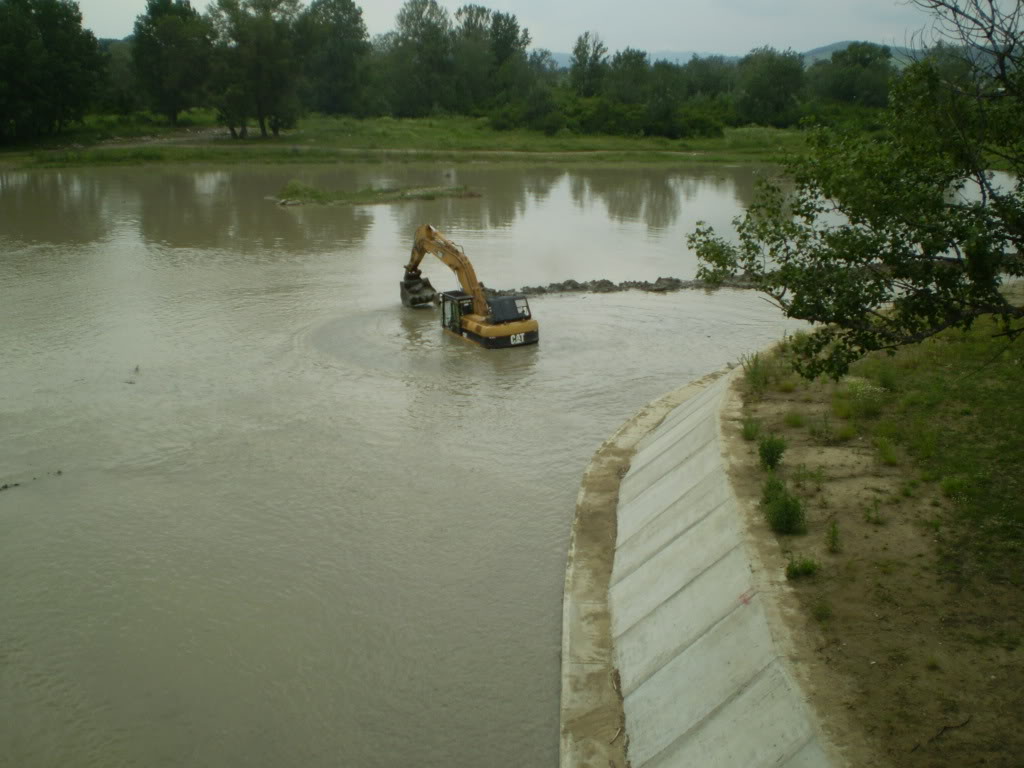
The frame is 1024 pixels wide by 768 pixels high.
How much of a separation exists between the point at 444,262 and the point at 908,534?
16586 millimetres

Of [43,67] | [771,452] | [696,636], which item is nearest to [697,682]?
[696,636]

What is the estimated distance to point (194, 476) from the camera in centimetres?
1697

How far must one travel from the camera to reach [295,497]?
16.2 m

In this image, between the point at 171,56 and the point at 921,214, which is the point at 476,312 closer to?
the point at 921,214

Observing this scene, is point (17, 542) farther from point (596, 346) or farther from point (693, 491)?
point (596, 346)

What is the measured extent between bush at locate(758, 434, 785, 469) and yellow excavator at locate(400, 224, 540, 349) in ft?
37.1

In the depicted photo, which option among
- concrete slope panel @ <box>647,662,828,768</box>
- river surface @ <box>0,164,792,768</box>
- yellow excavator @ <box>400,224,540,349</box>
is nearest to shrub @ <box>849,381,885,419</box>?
river surface @ <box>0,164,792,768</box>

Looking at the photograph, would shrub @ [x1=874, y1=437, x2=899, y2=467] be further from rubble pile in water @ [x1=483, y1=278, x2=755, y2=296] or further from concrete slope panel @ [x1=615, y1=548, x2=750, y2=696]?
rubble pile in water @ [x1=483, y1=278, x2=755, y2=296]

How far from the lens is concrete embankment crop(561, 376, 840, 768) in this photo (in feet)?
28.7

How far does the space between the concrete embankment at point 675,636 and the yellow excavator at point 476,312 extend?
357 inches

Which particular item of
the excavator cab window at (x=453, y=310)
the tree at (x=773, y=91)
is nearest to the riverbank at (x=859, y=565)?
the excavator cab window at (x=453, y=310)

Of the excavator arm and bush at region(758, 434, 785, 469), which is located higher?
the excavator arm

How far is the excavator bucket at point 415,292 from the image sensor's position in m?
29.3

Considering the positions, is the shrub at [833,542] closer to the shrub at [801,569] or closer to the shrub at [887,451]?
the shrub at [801,569]
